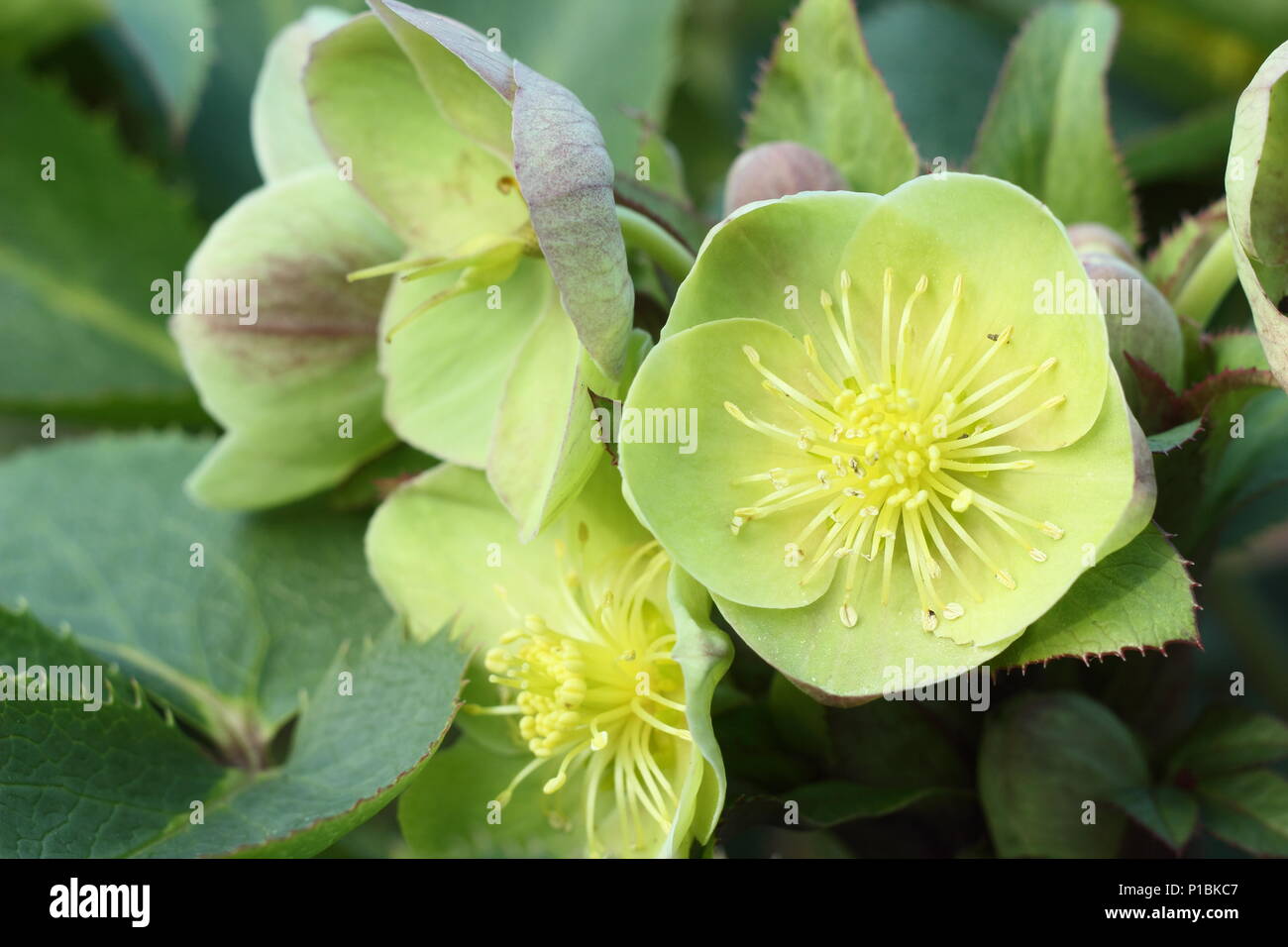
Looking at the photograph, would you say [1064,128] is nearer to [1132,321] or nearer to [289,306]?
[1132,321]

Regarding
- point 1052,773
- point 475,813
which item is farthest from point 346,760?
point 1052,773

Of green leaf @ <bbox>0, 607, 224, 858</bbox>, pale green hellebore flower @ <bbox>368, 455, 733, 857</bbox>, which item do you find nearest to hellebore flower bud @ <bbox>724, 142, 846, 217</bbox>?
pale green hellebore flower @ <bbox>368, 455, 733, 857</bbox>

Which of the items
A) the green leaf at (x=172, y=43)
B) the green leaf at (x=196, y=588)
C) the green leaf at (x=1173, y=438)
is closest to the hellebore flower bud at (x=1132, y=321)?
the green leaf at (x=1173, y=438)

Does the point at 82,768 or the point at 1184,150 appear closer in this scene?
the point at 82,768

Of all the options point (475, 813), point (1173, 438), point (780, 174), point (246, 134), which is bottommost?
Answer: point (475, 813)

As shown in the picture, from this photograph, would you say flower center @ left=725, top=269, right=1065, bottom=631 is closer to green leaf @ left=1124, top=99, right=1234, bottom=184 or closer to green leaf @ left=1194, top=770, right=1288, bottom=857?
green leaf @ left=1194, top=770, right=1288, bottom=857
